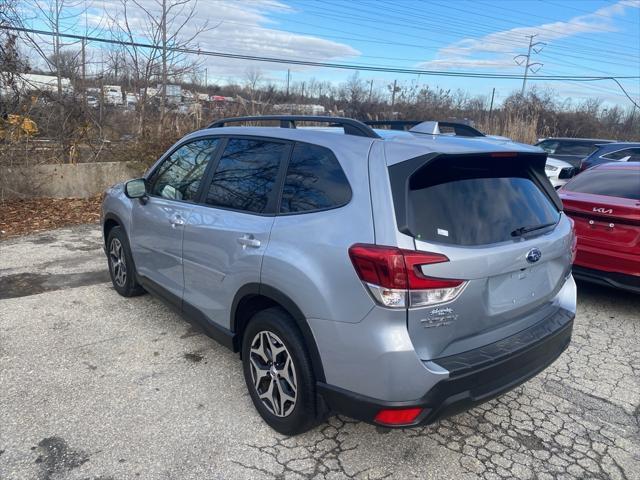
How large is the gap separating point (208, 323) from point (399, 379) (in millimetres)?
1623

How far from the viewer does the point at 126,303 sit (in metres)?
4.84

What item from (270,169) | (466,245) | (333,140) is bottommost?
(466,245)

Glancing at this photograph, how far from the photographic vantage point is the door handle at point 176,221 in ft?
11.8

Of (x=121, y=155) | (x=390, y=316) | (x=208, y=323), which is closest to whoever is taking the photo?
(x=390, y=316)

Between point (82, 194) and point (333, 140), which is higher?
point (333, 140)

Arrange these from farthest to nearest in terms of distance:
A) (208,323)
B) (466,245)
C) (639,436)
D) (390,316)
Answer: (208,323), (639,436), (466,245), (390,316)

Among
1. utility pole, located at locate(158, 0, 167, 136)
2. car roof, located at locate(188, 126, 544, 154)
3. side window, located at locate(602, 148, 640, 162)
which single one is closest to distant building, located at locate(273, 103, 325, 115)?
utility pole, located at locate(158, 0, 167, 136)

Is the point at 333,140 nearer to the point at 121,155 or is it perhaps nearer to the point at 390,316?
the point at 390,316

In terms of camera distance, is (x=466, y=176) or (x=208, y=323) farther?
(x=208, y=323)

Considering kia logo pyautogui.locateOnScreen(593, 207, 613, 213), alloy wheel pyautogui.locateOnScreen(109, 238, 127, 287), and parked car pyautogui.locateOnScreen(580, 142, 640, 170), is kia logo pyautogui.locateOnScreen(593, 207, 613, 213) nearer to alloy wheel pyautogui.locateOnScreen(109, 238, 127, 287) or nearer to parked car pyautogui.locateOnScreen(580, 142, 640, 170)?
alloy wheel pyautogui.locateOnScreen(109, 238, 127, 287)

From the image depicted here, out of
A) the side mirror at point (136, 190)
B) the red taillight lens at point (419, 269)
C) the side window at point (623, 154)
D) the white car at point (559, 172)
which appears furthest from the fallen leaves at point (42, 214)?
the side window at point (623, 154)

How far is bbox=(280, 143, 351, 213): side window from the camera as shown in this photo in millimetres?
2539

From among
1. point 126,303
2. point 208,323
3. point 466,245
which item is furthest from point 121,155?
point 466,245

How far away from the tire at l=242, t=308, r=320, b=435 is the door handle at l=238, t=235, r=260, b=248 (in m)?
0.38
